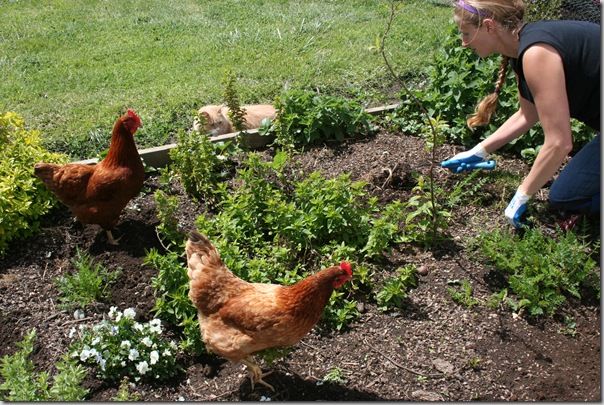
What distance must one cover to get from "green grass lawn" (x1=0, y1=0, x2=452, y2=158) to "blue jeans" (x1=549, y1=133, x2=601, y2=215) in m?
2.12


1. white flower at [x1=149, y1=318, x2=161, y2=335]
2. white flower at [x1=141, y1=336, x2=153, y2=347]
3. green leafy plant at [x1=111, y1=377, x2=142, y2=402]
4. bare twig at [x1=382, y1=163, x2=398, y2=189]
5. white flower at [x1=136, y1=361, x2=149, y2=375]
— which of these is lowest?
green leafy plant at [x1=111, y1=377, x2=142, y2=402]

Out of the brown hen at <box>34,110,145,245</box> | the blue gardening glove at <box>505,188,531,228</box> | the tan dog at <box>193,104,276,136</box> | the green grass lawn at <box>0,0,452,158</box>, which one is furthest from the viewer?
the green grass lawn at <box>0,0,452,158</box>

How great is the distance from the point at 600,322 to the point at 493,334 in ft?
2.26

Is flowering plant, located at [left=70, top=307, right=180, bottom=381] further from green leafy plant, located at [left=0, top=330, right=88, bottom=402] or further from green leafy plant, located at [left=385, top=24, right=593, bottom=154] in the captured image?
green leafy plant, located at [left=385, top=24, right=593, bottom=154]

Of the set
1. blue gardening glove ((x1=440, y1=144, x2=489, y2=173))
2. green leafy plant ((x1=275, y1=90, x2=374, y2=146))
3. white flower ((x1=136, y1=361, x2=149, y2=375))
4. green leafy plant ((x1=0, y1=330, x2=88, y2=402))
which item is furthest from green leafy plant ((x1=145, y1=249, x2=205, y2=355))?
blue gardening glove ((x1=440, y1=144, x2=489, y2=173))

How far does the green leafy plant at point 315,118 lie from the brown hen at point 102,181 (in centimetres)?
142

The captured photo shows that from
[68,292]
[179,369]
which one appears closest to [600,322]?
[179,369]

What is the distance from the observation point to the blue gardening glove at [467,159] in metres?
4.49

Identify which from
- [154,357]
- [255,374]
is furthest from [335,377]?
[154,357]

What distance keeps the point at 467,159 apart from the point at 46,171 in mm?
3119

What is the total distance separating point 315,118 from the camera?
5242 millimetres

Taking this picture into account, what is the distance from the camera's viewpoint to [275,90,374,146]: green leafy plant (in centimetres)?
522

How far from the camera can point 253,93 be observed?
662 centimetres

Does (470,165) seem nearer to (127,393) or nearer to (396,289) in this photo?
(396,289)
